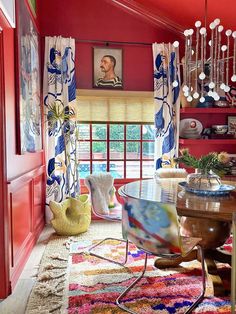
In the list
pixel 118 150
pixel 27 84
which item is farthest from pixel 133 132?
pixel 27 84

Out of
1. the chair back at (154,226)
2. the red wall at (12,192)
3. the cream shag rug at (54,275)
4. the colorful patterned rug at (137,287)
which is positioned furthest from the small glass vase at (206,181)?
the red wall at (12,192)

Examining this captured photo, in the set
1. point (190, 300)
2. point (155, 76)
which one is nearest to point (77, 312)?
point (190, 300)

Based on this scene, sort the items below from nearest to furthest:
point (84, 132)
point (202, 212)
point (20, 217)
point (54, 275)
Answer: point (202, 212)
point (54, 275)
point (20, 217)
point (84, 132)

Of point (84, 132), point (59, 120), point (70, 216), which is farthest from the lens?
point (84, 132)

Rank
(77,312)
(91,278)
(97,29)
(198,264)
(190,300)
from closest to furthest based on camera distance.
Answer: (77,312) < (190,300) < (91,278) < (198,264) < (97,29)

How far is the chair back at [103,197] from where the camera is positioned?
9.25ft

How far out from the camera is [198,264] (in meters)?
2.64

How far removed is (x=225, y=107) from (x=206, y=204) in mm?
2537

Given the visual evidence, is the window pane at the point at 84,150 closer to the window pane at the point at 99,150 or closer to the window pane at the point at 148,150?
the window pane at the point at 99,150

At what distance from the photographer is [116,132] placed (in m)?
4.19

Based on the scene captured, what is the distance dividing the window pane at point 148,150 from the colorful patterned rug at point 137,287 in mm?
1776

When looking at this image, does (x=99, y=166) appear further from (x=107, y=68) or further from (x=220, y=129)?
(x=220, y=129)

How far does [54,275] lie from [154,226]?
113cm

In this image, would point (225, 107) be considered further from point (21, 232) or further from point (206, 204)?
point (21, 232)
